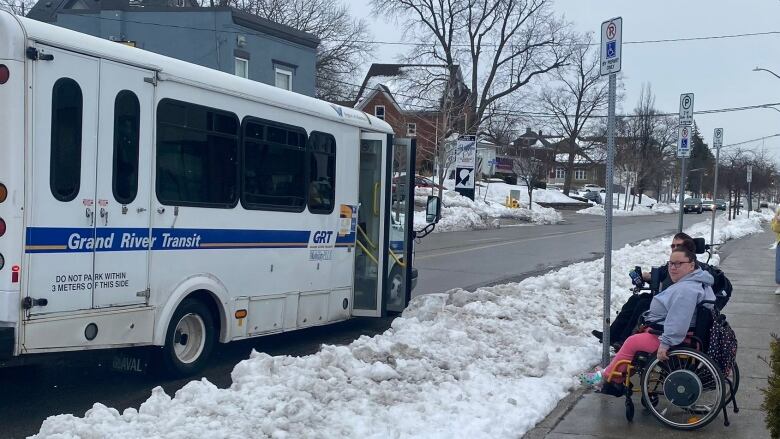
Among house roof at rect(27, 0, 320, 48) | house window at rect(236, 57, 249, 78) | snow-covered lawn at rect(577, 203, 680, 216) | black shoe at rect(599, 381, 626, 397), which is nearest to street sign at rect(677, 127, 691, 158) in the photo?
black shoe at rect(599, 381, 626, 397)

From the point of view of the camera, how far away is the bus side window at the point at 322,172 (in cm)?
918

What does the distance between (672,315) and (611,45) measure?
253 centimetres

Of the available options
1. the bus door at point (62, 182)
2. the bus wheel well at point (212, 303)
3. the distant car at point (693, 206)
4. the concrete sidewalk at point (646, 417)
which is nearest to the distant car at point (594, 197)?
the distant car at point (693, 206)

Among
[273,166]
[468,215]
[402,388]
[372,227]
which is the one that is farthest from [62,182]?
[468,215]

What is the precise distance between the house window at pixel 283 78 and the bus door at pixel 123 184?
27586 mm

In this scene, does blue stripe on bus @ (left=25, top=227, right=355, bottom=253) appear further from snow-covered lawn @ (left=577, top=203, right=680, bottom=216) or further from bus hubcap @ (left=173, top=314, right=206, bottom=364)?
snow-covered lawn @ (left=577, top=203, right=680, bottom=216)

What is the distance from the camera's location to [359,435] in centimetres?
539

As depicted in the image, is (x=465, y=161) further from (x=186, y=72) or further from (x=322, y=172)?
(x=186, y=72)

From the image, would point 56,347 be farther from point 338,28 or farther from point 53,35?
point 338,28

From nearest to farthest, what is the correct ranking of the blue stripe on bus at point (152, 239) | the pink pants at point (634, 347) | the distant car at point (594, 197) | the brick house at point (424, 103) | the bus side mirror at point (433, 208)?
the blue stripe on bus at point (152, 239), the pink pants at point (634, 347), the bus side mirror at point (433, 208), the brick house at point (424, 103), the distant car at point (594, 197)

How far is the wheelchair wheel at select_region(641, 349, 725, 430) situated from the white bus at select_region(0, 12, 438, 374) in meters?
3.81

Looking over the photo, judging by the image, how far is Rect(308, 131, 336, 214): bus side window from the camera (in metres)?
9.18

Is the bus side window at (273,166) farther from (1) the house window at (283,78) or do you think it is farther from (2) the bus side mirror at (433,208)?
(1) the house window at (283,78)

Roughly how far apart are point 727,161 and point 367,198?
60.9m
